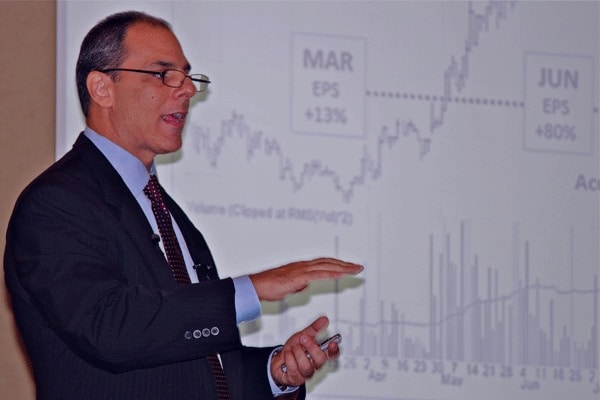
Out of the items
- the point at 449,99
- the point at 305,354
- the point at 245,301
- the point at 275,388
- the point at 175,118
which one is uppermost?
the point at 449,99

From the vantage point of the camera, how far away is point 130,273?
2.70 m

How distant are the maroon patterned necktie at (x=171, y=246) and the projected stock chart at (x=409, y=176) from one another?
88 centimetres

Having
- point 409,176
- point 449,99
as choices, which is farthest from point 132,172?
point 449,99

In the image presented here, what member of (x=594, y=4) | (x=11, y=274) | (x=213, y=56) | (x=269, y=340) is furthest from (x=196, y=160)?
(x=594, y=4)

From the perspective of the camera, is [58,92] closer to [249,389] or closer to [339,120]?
[339,120]

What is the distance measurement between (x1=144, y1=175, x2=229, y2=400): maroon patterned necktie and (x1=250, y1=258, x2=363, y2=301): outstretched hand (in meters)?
0.24

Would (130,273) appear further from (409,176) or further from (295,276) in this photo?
(409,176)

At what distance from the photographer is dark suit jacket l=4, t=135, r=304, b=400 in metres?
2.52

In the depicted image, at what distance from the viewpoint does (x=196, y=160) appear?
152 inches

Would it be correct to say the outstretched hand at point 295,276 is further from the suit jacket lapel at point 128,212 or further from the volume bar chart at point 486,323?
the volume bar chart at point 486,323

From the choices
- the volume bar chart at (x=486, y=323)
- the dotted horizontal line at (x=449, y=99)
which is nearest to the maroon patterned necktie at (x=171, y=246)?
the volume bar chart at (x=486, y=323)

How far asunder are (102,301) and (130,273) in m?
0.19

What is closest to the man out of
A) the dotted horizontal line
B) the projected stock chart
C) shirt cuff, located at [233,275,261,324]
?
shirt cuff, located at [233,275,261,324]

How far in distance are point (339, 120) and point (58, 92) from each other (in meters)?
0.85
